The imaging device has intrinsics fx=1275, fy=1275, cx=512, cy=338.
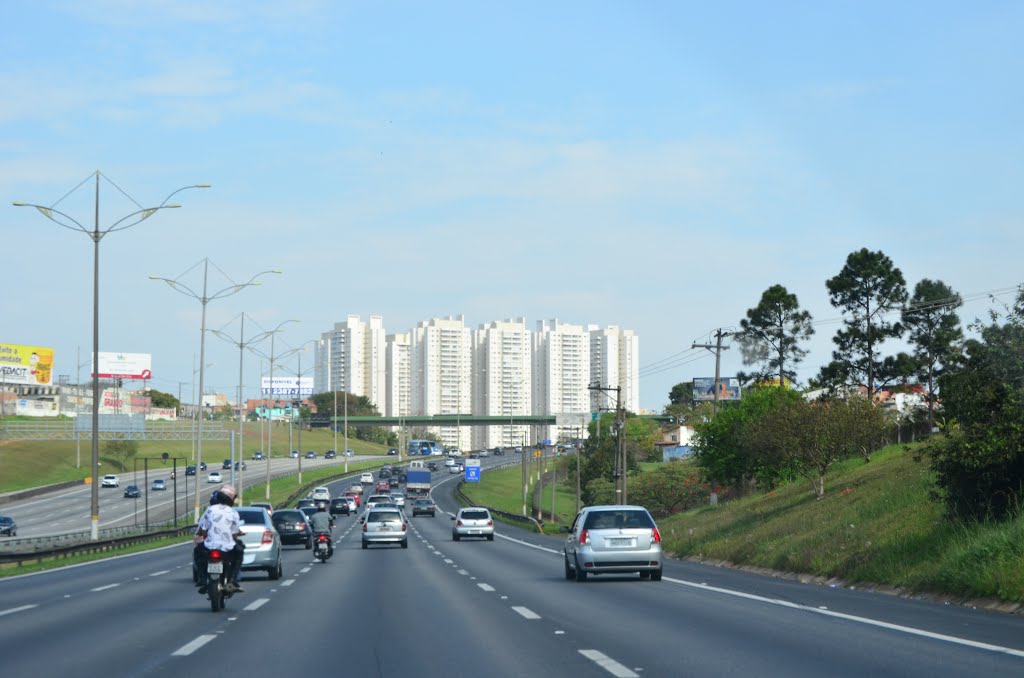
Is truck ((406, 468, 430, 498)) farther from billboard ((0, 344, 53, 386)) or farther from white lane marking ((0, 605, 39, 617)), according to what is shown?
white lane marking ((0, 605, 39, 617))

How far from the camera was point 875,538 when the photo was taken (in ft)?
88.9

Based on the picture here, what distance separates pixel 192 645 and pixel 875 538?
57.3 ft

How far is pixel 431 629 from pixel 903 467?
2965cm

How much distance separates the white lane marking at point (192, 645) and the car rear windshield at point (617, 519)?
12463 millimetres

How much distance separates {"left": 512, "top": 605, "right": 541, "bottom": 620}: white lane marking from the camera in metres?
17.2

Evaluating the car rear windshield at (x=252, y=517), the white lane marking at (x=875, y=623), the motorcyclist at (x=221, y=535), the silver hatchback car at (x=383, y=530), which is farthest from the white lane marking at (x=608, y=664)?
the silver hatchback car at (x=383, y=530)

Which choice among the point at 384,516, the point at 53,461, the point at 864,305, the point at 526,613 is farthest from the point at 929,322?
the point at 53,461

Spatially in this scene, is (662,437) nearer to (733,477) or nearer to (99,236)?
(733,477)

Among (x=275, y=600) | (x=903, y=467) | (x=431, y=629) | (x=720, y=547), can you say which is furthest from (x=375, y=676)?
(x=903, y=467)

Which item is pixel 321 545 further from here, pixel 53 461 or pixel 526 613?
pixel 53 461

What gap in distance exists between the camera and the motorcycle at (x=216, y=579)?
60.1 ft

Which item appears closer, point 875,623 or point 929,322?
point 875,623

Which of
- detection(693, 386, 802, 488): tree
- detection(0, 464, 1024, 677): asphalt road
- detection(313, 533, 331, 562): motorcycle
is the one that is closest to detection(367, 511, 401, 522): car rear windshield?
detection(313, 533, 331, 562): motorcycle

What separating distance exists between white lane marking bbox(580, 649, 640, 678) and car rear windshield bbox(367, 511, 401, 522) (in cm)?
3667
